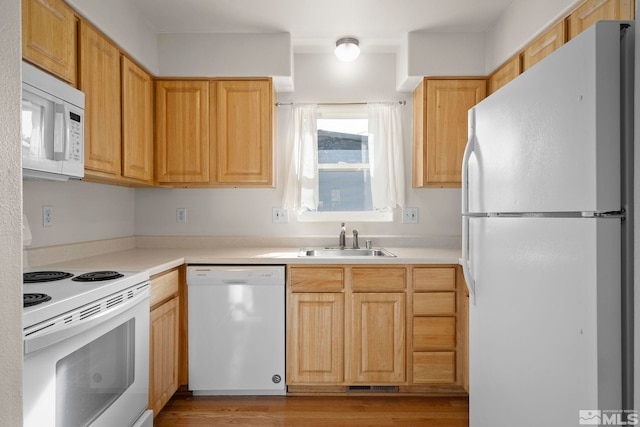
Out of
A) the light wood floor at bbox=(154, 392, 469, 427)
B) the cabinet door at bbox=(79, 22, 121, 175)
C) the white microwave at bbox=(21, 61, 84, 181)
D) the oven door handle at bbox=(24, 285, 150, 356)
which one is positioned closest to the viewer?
the oven door handle at bbox=(24, 285, 150, 356)

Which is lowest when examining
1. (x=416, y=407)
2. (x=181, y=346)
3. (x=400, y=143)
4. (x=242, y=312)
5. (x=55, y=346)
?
(x=416, y=407)

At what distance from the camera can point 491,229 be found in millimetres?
1370

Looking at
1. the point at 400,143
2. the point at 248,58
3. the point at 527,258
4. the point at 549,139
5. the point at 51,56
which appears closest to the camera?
the point at 549,139

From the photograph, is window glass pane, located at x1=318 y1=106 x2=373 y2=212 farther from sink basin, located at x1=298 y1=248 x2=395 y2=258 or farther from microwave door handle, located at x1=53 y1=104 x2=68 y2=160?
microwave door handle, located at x1=53 y1=104 x2=68 y2=160

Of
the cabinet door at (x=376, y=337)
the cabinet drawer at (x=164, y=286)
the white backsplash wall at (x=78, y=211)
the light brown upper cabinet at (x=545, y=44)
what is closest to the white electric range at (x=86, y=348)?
the cabinet drawer at (x=164, y=286)

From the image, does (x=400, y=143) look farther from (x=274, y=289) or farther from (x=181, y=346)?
(x=181, y=346)

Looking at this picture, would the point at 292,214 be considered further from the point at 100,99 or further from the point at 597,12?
the point at 597,12

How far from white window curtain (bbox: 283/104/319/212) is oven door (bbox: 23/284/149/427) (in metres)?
1.42

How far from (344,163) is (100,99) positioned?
1.75 m

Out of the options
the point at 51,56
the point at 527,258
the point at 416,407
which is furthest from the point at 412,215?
the point at 51,56

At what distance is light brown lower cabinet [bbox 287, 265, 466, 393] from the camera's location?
237cm

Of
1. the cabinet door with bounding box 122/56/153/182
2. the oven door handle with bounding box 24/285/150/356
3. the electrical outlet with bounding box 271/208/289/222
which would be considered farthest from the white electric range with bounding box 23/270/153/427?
the electrical outlet with bounding box 271/208/289/222

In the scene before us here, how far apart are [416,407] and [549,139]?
188cm

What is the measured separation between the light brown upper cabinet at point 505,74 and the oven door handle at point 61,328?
246 cm
